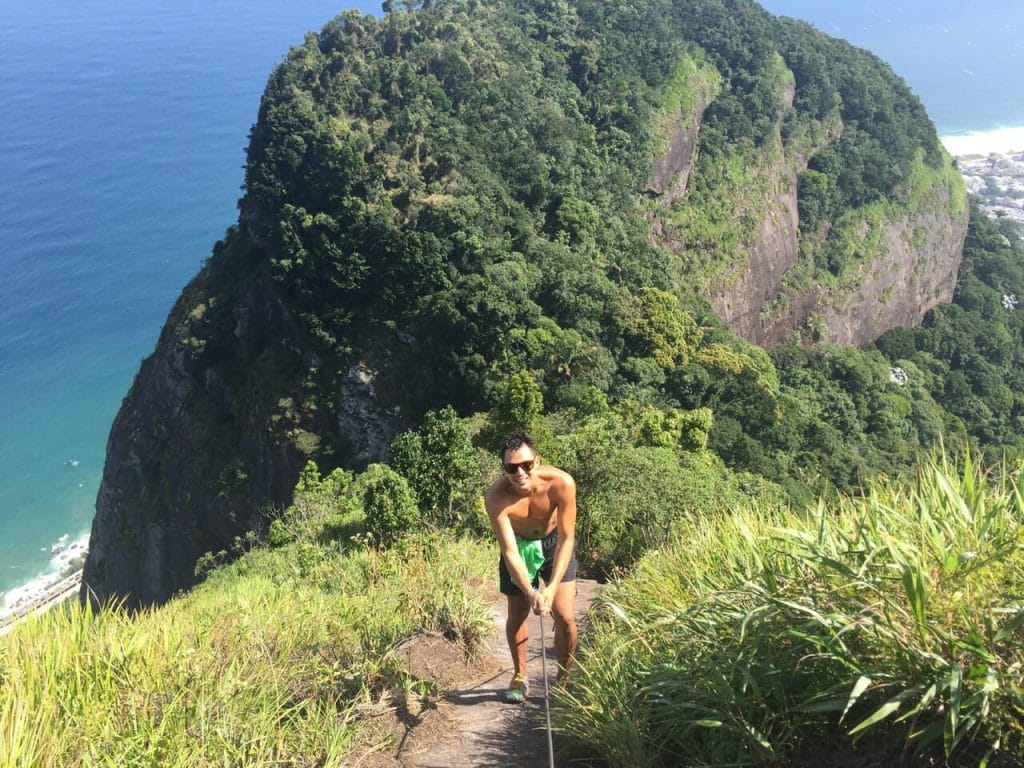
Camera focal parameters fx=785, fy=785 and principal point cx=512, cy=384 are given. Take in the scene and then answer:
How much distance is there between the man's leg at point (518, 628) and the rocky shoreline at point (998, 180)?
104 m

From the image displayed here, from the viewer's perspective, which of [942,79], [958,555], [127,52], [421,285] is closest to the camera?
[958,555]

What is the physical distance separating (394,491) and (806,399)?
30045 millimetres

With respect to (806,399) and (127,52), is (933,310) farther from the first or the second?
(127,52)

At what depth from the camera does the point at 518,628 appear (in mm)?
5145

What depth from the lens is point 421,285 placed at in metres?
A: 26.7

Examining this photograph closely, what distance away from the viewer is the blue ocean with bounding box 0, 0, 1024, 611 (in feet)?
163

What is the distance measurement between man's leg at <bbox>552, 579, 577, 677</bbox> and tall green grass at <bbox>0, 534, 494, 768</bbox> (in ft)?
3.29

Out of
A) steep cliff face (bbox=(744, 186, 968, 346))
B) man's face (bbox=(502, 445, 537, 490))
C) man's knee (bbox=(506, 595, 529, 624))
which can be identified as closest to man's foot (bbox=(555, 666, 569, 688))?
man's knee (bbox=(506, 595, 529, 624))

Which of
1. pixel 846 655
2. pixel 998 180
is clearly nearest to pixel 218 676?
pixel 846 655

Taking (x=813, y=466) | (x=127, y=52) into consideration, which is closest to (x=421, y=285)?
(x=813, y=466)

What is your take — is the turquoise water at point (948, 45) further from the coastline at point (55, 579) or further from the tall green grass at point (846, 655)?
the tall green grass at point (846, 655)

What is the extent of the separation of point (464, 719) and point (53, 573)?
4631 cm

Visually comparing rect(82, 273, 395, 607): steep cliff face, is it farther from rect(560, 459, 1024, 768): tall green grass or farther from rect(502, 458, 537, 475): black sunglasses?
rect(560, 459, 1024, 768): tall green grass

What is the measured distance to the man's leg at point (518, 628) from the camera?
5.09m
